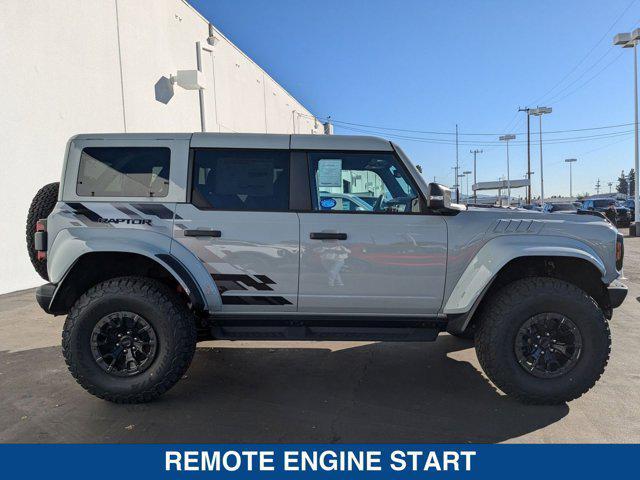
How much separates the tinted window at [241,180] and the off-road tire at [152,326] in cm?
86

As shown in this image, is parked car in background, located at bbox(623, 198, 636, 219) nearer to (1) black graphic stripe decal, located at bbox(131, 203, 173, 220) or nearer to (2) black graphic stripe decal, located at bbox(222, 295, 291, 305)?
(2) black graphic stripe decal, located at bbox(222, 295, 291, 305)

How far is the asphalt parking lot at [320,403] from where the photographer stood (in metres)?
3.08

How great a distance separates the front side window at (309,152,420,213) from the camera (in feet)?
11.8

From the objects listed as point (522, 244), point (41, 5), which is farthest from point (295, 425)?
point (41, 5)

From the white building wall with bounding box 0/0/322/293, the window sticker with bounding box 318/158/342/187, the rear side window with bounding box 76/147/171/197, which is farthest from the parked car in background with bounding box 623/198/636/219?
the rear side window with bounding box 76/147/171/197

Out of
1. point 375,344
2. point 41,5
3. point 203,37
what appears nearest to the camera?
point 375,344

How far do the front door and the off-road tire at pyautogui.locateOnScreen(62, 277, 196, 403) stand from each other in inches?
40.1

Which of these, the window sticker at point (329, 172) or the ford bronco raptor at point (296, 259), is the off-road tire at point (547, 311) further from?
the window sticker at point (329, 172)

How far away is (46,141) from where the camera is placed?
350 inches

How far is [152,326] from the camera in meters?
3.49

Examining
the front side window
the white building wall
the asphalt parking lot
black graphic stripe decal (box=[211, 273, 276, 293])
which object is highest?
the white building wall

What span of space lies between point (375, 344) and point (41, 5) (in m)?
9.11

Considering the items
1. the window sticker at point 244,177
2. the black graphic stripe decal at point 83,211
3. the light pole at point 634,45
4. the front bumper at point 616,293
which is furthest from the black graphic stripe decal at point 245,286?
the light pole at point 634,45

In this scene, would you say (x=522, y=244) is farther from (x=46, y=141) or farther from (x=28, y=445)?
(x=46, y=141)
